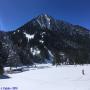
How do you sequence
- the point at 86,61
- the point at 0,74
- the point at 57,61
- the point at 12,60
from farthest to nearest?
the point at 86,61 < the point at 57,61 < the point at 12,60 < the point at 0,74

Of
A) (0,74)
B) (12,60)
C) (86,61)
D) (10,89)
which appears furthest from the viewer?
(86,61)

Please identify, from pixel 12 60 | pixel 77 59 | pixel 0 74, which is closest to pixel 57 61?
pixel 77 59

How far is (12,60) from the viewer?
10650cm

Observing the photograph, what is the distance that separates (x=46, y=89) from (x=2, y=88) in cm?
480

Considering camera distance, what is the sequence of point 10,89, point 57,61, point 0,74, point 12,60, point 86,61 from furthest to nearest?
point 86,61
point 57,61
point 12,60
point 0,74
point 10,89

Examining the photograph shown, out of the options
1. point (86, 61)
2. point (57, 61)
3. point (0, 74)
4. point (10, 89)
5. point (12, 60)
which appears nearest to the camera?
point (10, 89)

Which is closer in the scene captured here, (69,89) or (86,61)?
(69,89)

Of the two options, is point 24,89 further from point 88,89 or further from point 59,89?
point 88,89

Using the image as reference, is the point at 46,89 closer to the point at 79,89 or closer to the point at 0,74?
the point at 79,89

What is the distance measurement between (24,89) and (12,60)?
3264 inches

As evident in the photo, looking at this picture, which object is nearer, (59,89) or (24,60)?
(59,89)

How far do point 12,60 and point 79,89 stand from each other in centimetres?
8472

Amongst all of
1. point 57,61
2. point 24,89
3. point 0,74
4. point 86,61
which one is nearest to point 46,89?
point 24,89

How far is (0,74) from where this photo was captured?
4772cm
